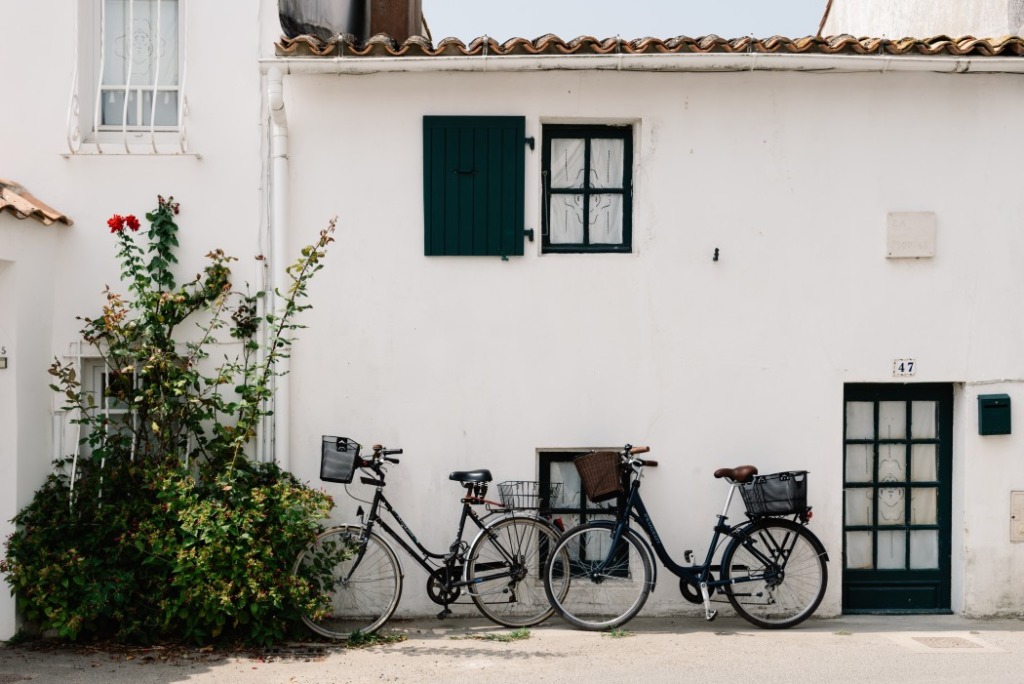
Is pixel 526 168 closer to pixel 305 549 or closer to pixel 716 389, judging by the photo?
pixel 716 389

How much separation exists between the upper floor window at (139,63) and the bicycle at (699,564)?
438cm

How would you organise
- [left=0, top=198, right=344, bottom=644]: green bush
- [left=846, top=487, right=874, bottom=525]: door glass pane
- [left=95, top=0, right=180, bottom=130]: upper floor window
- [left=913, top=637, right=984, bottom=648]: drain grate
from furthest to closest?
[left=846, top=487, right=874, bottom=525]: door glass pane → [left=95, top=0, right=180, bottom=130]: upper floor window → [left=913, top=637, right=984, bottom=648]: drain grate → [left=0, top=198, right=344, bottom=644]: green bush

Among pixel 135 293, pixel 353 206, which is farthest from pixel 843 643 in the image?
pixel 135 293

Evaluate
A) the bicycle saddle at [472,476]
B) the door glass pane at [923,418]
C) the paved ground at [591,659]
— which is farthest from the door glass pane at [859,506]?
the bicycle saddle at [472,476]

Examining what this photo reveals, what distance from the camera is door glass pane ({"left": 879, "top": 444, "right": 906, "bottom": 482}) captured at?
8086 millimetres

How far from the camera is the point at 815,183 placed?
25.6 ft

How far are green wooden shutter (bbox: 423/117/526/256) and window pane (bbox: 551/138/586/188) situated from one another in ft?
1.12

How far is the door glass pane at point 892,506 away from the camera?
8.09 meters

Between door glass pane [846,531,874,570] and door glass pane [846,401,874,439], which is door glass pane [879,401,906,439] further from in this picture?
door glass pane [846,531,874,570]

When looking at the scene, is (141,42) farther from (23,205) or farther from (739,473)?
(739,473)

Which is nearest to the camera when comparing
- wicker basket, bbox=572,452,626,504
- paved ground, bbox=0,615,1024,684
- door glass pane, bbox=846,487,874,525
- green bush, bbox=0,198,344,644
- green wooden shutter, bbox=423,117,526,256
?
paved ground, bbox=0,615,1024,684

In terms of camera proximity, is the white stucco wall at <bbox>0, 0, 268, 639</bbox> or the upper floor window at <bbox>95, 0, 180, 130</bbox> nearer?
the white stucco wall at <bbox>0, 0, 268, 639</bbox>

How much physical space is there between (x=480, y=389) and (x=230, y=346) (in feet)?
6.47

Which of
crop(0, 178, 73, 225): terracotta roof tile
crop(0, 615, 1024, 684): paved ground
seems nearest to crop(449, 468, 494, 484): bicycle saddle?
crop(0, 615, 1024, 684): paved ground
